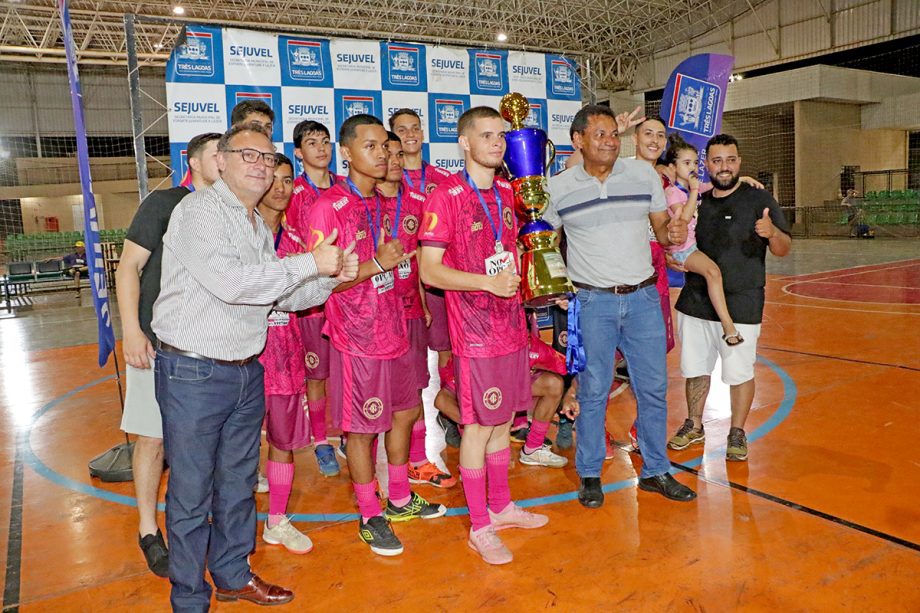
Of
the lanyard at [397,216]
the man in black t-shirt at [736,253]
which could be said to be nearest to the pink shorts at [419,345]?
the lanyard at [397,216]

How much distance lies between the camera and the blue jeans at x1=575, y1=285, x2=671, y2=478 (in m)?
3.51

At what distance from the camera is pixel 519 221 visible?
10.9ft

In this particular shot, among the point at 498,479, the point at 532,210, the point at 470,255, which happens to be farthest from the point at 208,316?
the point at 498,479

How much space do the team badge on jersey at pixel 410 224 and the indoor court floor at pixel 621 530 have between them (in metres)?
1.54

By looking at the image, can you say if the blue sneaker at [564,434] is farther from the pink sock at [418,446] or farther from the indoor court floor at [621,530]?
the pink sock at [418,446]

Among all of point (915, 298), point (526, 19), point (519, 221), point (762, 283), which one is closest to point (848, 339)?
point (915, 298)

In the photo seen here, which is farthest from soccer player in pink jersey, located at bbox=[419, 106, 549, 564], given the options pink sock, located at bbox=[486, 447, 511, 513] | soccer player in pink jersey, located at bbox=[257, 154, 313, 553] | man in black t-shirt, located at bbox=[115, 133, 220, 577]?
man in black t-shirt, located at bbox=[115, 133, 220, 577]

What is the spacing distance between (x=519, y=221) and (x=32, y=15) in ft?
79.2

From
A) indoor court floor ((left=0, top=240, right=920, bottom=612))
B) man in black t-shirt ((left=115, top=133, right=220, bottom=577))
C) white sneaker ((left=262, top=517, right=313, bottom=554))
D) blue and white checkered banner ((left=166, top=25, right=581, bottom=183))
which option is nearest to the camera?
indoor court floor ((left=0, top=240, right=920, bottom=612))

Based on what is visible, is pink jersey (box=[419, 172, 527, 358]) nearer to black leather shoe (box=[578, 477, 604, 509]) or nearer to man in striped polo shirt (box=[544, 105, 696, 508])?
man in striped polo shirt (box=[544, 105, 696, 508])

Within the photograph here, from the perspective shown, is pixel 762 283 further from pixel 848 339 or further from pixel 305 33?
pixel 305 33

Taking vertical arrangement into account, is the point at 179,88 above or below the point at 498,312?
above

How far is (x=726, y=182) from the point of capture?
4.05 meters

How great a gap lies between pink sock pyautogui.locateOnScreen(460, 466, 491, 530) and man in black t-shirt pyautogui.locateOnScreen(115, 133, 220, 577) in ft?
4.65
